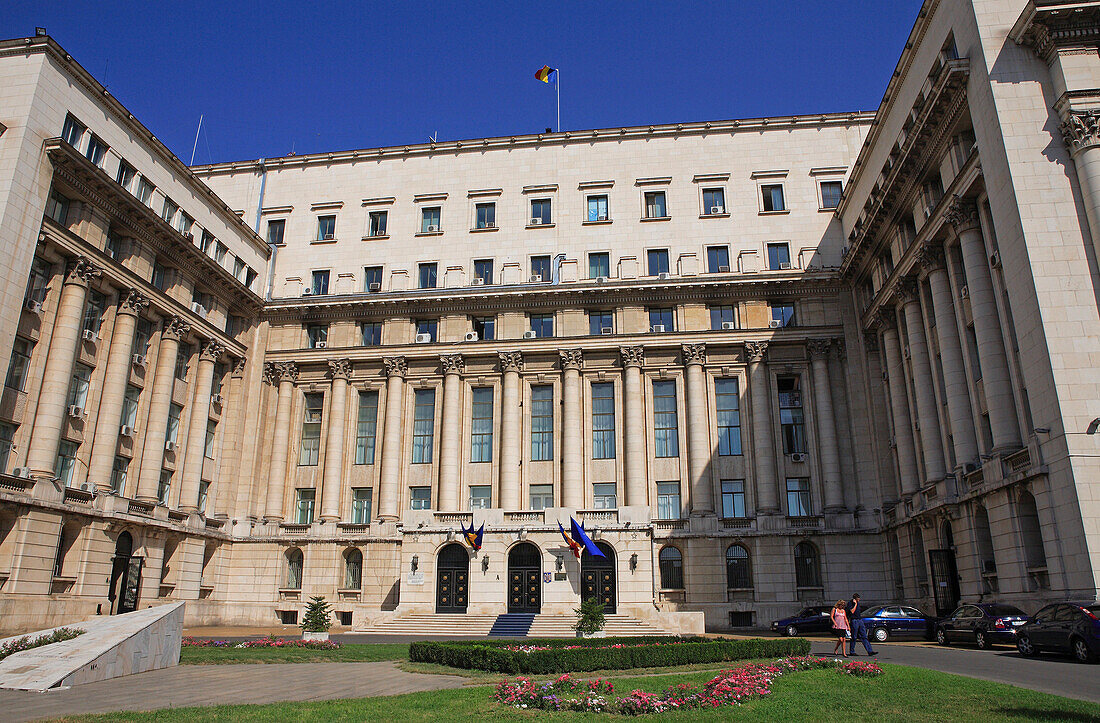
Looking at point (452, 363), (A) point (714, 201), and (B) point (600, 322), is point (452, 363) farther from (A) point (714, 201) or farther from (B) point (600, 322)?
(A) point (714, 201)

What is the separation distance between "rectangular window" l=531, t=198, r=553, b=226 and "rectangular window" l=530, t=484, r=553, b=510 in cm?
2015

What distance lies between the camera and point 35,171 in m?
38.3

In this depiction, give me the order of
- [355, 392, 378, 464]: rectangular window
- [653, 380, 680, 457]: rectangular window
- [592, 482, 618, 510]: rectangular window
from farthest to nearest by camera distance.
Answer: [355, 392, 378, 464]: rectangular window
[653, 380, 680, 457]: rectangular window
[592, 482, 618, 510]: rectangular window

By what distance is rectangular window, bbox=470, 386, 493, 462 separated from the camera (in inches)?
2189

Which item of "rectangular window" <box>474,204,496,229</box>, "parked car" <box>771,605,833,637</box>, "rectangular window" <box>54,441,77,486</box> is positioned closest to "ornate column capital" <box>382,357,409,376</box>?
"rectangular window" <box>474,204,496,229</box>

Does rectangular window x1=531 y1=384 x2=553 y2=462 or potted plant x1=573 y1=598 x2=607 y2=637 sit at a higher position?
rectangular window x1=531 y1=384 x2=553 y2=462

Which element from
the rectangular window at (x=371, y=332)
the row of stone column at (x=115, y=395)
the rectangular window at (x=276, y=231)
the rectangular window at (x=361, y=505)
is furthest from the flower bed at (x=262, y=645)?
the rectangular window at (x=276, y=231)

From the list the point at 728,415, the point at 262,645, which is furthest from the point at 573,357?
the point at 262,645

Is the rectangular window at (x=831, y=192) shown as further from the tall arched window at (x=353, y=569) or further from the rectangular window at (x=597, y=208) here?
the tall arched window at (x=353, y=569)

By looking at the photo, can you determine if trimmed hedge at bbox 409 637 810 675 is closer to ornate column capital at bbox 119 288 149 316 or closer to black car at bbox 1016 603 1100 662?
black car at bbox 1016 603 1100 662

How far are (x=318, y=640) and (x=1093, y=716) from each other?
31.1m

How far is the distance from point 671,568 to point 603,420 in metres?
10.9

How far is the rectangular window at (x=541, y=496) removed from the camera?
54.0 metres

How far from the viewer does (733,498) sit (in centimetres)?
5291
